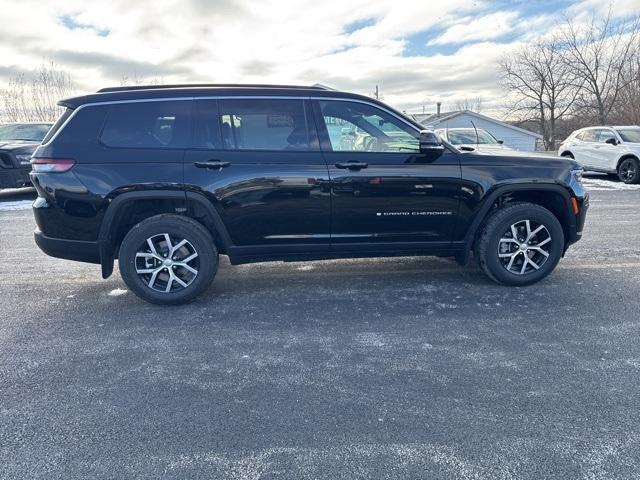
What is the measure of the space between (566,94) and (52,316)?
153 ft

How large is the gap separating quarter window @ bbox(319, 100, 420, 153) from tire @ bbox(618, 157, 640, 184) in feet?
37.7

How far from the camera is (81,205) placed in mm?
3943

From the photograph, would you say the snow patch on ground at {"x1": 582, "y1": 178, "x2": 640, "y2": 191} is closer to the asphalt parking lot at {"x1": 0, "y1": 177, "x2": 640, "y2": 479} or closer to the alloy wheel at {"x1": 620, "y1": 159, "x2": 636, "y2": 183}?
the alloy wheel at {"x1": 620, "y1": 159, "x2": 636, "y2": 183}

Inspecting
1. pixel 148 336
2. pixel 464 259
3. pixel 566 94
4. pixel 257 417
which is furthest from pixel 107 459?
pixel 566 94

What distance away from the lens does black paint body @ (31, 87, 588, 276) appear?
12.9 ft

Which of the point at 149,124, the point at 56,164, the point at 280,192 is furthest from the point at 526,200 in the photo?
the point at 56,164

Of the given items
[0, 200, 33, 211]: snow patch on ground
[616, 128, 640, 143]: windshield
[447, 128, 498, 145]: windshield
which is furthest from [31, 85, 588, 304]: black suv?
[616, 128, 640, 143]: windshield

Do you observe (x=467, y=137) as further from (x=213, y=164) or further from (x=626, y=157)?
(x=213, y=164)

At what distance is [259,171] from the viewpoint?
13.1 ft

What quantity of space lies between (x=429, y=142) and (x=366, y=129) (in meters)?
0.61

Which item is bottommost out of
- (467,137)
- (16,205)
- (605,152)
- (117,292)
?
(117,292)

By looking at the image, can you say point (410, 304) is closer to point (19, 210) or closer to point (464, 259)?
point (464, 259)

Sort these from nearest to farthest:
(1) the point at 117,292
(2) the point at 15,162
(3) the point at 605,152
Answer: (1) the point at 117,292, (2) the point at 15,162, (3) the point at 605,152

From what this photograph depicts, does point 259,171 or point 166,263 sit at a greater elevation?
point 259,171
